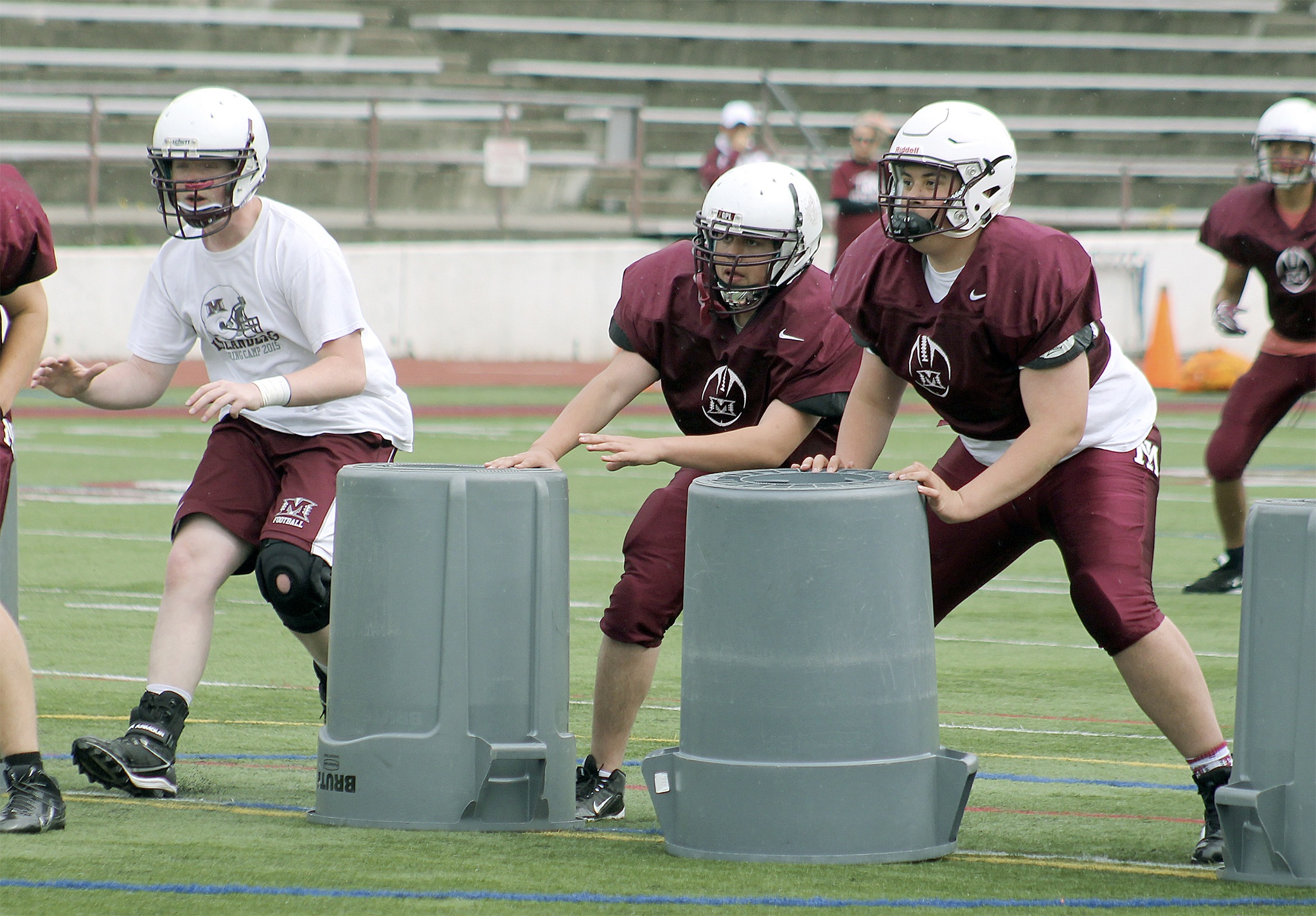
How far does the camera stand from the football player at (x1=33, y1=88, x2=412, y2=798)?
191 inches

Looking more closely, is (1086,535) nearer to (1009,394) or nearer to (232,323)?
(1009,394)

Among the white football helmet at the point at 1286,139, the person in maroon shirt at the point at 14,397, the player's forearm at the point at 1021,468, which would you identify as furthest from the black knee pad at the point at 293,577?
the white football helmet at the point at 1286,139

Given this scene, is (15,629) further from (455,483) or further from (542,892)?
(542,892)

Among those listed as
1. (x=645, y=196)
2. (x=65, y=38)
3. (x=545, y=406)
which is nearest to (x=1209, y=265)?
(x=645, y=196)

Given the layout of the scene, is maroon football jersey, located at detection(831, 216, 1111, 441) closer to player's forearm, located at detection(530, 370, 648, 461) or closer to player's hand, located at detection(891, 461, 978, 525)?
player's hand, located at detection(891, 461, 978, 525)

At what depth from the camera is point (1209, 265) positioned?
778 inches

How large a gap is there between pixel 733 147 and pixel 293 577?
14182 millimetres

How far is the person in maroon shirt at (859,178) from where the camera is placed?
16562 mm

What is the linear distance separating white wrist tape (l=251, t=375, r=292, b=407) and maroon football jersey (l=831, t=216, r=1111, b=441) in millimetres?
1376

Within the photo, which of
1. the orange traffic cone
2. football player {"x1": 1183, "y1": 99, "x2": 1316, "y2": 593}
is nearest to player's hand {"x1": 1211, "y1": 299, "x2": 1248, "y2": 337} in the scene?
football player {"x1": 1183, "y1": 99, "x2": 1316, "y2": 593}

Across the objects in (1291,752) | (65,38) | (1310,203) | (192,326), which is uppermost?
(65,38)

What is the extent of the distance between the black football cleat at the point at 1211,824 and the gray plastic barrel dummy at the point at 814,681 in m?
0.51

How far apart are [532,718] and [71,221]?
585 inches

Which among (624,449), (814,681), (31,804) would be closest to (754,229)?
(624,449)
